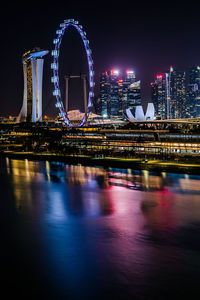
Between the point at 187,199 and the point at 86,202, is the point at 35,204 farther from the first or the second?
the point at 187,199

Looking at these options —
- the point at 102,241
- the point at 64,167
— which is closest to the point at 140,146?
the point at 64,167

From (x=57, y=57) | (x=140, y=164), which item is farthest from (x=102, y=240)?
(x=57, y=57)

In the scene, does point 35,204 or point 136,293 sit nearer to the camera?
point 136,293

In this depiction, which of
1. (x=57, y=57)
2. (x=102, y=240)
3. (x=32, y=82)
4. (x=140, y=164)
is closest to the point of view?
(x=102, y=240)

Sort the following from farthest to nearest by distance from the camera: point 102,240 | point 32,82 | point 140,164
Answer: point 32,82 → point 140,164 → point 102,240

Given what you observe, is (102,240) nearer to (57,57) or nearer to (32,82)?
(57,57)

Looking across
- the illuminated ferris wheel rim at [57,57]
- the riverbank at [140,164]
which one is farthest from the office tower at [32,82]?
the riverbank at [140,164]

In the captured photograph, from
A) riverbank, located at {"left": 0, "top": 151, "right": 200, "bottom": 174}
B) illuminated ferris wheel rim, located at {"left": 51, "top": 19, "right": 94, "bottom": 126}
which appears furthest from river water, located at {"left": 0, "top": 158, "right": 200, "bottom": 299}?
illuminated ferris wheel rim, located at {"left": 51, "top": 19, "right": 94, "bottom": 126}
